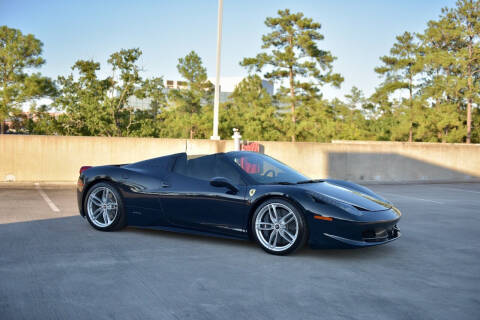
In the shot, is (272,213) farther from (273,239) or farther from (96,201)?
(96,201)

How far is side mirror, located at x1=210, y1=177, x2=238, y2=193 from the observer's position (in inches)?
237

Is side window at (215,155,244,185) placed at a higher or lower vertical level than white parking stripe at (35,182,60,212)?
higher

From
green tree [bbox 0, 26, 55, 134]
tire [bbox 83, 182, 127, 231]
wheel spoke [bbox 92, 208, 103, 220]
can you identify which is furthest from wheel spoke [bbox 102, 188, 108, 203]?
green tree [bbox 0, 26, 55, 134]

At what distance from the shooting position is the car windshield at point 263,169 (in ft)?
21.0

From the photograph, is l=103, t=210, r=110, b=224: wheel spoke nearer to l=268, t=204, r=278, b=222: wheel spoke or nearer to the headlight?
l=268, t=204, r=278, b=222: wheel spoke

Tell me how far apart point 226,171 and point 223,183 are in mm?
387

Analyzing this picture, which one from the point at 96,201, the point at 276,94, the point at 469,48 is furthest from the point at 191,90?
the point at 96,201

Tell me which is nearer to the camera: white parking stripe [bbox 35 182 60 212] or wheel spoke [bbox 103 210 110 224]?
wheel spoke [bbox 103 210 110 224]

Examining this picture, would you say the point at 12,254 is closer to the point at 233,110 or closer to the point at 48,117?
the point at 48,117

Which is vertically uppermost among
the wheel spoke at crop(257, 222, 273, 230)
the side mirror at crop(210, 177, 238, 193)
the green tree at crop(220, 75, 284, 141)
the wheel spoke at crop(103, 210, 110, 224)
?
the green tree at crop(220, 75, 284, 141)

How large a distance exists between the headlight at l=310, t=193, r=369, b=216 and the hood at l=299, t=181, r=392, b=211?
0.19 feet

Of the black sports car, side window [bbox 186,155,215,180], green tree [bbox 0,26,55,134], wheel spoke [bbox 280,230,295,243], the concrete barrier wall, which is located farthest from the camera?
green tree [bbox 0,26,55,134]

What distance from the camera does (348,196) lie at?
6102 millimetres

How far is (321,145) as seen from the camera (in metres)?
18.0
